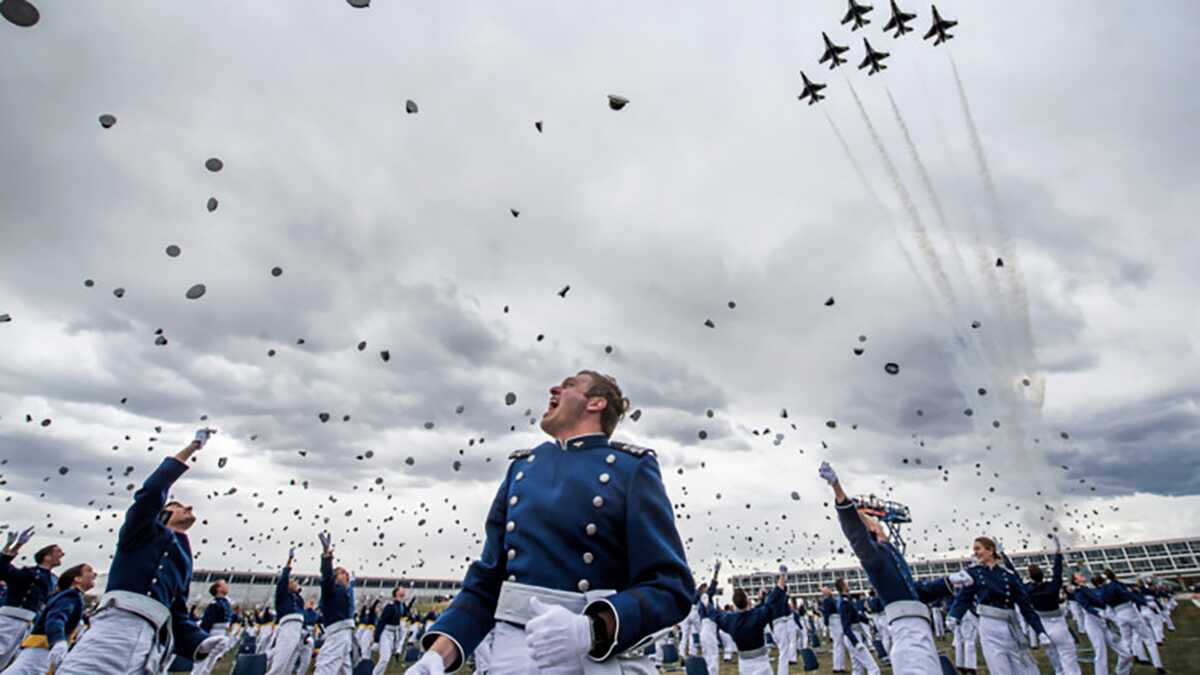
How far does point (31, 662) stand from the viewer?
1042 cm

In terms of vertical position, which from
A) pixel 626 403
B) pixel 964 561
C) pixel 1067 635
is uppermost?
pixel 964 561

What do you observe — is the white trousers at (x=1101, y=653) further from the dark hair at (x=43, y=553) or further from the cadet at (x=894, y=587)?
the dark hair at (x=43, y=553)

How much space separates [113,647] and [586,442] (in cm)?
741

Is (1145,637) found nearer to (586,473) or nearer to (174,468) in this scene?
(586,473)

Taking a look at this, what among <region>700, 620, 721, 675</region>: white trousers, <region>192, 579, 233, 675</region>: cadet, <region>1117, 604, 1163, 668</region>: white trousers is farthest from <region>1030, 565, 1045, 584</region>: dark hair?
<region>192, 579, 233, 675</region>: cadet

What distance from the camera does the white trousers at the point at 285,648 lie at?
54.9 feet

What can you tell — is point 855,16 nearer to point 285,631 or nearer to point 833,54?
point 833,54

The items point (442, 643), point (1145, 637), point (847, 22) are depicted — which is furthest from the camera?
point (847, 22)

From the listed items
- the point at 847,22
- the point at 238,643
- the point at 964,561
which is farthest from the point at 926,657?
the point at 964,561

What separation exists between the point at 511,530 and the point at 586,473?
Result: 0.49m

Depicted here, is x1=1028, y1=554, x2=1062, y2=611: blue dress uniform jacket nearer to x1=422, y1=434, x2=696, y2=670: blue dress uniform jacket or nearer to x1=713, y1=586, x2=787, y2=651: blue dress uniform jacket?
x1=713, y1=586, x2=787, y2=651: blue dress uniform jacket

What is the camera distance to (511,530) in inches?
123

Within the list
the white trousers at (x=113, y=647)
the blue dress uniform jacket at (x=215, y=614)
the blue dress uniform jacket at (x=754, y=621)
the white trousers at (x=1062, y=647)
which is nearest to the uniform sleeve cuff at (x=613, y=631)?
the white trousers at (x=113, y=647)

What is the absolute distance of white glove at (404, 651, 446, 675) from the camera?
2551mm
